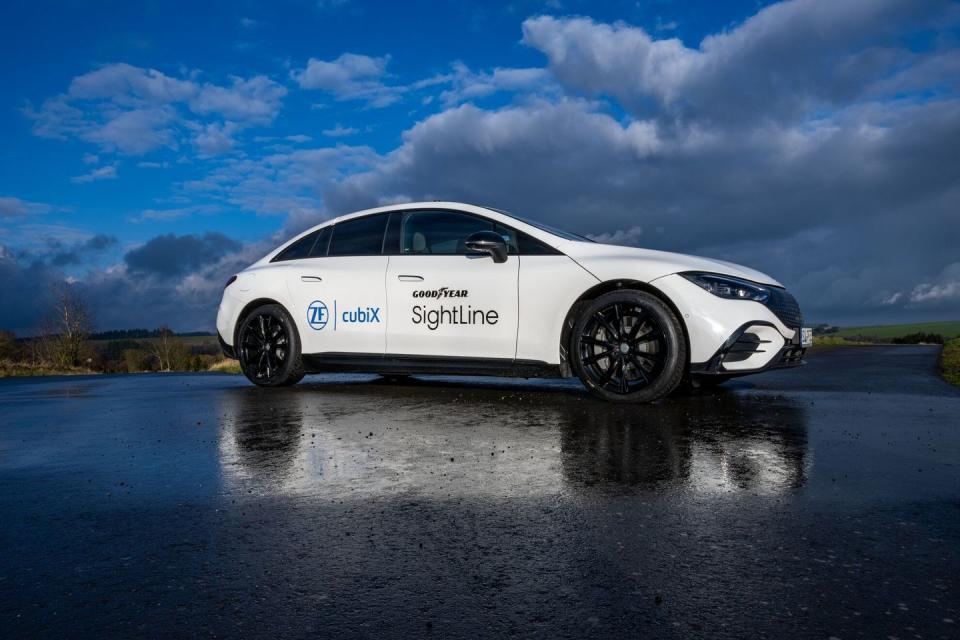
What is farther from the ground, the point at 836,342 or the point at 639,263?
the point at 639,263

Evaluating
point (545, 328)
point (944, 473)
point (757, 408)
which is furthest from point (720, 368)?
point (944, 473)

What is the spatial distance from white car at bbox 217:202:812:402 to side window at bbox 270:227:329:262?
16 mm

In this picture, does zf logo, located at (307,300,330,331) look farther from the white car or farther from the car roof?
the car roof

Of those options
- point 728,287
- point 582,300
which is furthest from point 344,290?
point 728,287

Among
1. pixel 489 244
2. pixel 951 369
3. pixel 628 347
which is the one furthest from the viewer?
pixel 951 369

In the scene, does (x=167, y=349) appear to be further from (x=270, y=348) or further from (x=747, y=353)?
(x=747, y=353)

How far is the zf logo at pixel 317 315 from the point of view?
7.79 meters

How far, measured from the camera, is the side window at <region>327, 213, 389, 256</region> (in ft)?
25.3

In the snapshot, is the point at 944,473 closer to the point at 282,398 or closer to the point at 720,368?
the point at 720,368

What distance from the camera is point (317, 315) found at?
25.7ft

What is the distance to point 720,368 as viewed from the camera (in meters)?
5.98

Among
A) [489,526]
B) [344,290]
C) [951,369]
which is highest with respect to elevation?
[344,290]

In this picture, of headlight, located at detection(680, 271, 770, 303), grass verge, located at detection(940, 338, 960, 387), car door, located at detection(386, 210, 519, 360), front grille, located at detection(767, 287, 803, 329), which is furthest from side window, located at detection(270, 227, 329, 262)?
grass verge, located at detection(940, 338, 960, 387)

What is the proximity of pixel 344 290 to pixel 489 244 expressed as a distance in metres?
1.89
